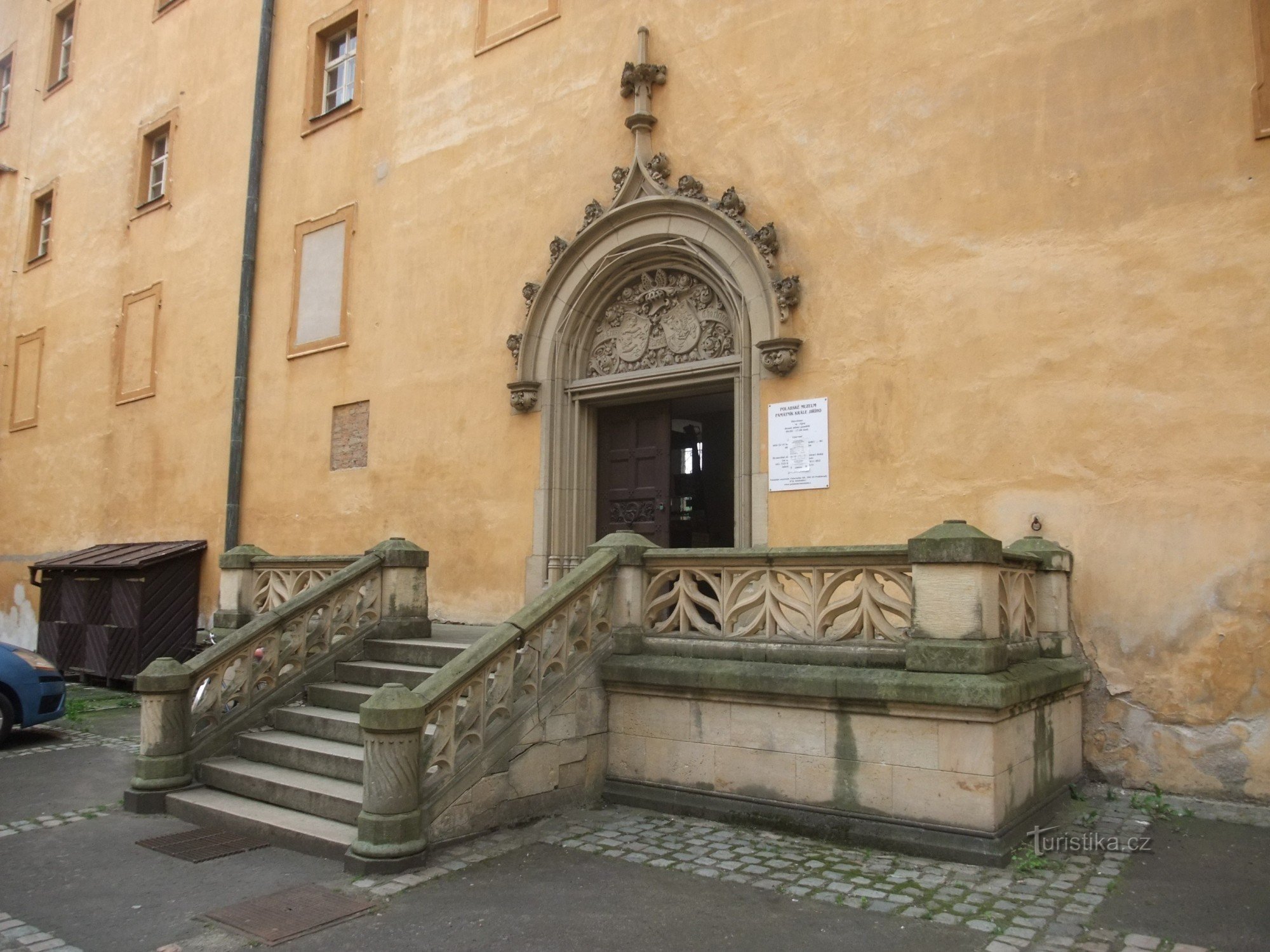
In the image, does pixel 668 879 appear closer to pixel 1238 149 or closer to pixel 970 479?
pixel 970 479

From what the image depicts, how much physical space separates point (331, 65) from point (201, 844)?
36.9 ft

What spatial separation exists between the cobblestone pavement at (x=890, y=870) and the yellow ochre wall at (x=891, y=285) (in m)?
1.87

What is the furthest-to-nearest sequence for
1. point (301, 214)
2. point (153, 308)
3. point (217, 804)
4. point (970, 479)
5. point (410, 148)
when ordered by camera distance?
point (153, 308)
point (301, 214)
point (410, 148)
point (970, 479)
point (217, 804)

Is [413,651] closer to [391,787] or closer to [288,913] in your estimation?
[391,787]

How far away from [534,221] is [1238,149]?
21.6 ft

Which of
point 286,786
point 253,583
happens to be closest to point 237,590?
point 253,583

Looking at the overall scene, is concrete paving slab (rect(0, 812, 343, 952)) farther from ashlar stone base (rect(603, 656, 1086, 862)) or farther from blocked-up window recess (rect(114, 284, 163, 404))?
blocked-up window recess (rect(114, 284, 163, 404))

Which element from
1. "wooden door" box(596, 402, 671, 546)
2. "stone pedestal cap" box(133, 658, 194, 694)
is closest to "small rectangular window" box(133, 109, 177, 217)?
"wooden door" box(596, 402, 671, 546)

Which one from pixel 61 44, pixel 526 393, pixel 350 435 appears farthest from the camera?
pixel 61 44

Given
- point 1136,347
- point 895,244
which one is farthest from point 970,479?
point 895,244

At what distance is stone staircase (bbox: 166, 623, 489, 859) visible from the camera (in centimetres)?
616

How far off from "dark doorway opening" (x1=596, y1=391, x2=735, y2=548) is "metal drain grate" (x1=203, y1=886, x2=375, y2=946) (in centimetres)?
530

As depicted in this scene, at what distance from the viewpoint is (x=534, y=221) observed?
10977mm

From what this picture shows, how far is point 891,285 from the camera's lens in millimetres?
8328
